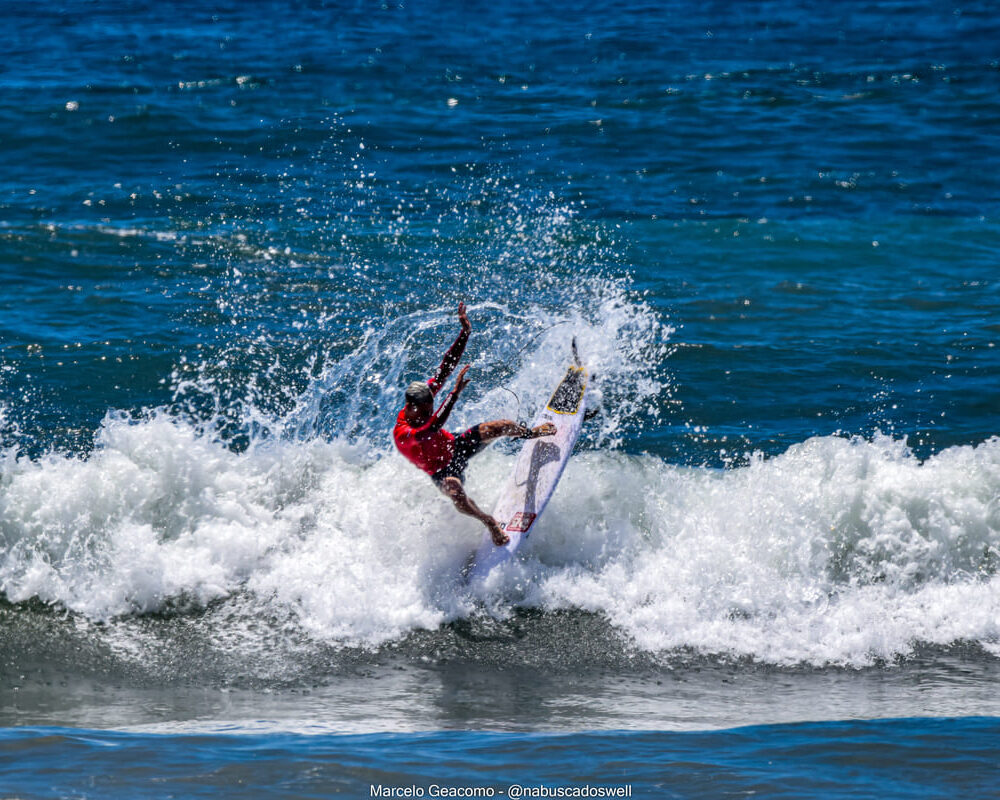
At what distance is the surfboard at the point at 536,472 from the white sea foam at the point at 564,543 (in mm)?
197

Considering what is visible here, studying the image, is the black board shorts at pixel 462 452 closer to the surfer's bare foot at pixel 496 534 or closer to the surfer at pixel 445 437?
the surfer at pixel 445 437

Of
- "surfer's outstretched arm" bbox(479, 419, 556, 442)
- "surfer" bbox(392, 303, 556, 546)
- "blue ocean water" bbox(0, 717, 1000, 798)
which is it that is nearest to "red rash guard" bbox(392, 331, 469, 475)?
"surfer" bbox(392, 303, 556, 546)

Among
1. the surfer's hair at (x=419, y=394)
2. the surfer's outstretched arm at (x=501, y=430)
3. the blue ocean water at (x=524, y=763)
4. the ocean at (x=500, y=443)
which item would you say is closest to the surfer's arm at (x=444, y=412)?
the surfer's hair at (x=419, y=394)

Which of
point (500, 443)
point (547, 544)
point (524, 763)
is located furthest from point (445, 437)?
point (524, 763)

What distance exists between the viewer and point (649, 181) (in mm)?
20141

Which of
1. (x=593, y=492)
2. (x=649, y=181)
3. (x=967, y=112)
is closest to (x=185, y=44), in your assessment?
(x=649, y=181)

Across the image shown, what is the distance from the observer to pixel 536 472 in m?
10.5

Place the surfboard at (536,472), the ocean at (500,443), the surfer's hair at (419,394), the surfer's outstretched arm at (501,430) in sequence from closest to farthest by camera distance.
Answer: the ocean at (500,443) < the surfer's hair at (419,394) < the surfer's outstretched arm at (501,430) < the surfboard at (536,472)

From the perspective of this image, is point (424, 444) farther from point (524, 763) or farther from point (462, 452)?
point (524, 763)

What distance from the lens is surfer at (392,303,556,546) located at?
948 centimetres

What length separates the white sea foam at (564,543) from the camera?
957cm

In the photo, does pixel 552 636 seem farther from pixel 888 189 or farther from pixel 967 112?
pixel 967 112

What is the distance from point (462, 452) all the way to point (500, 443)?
186cm

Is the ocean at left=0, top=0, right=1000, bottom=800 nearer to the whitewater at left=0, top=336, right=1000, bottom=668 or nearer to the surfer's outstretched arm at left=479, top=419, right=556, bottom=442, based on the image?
the whitewater at left=0, top=336, right=1000, bottom=668
